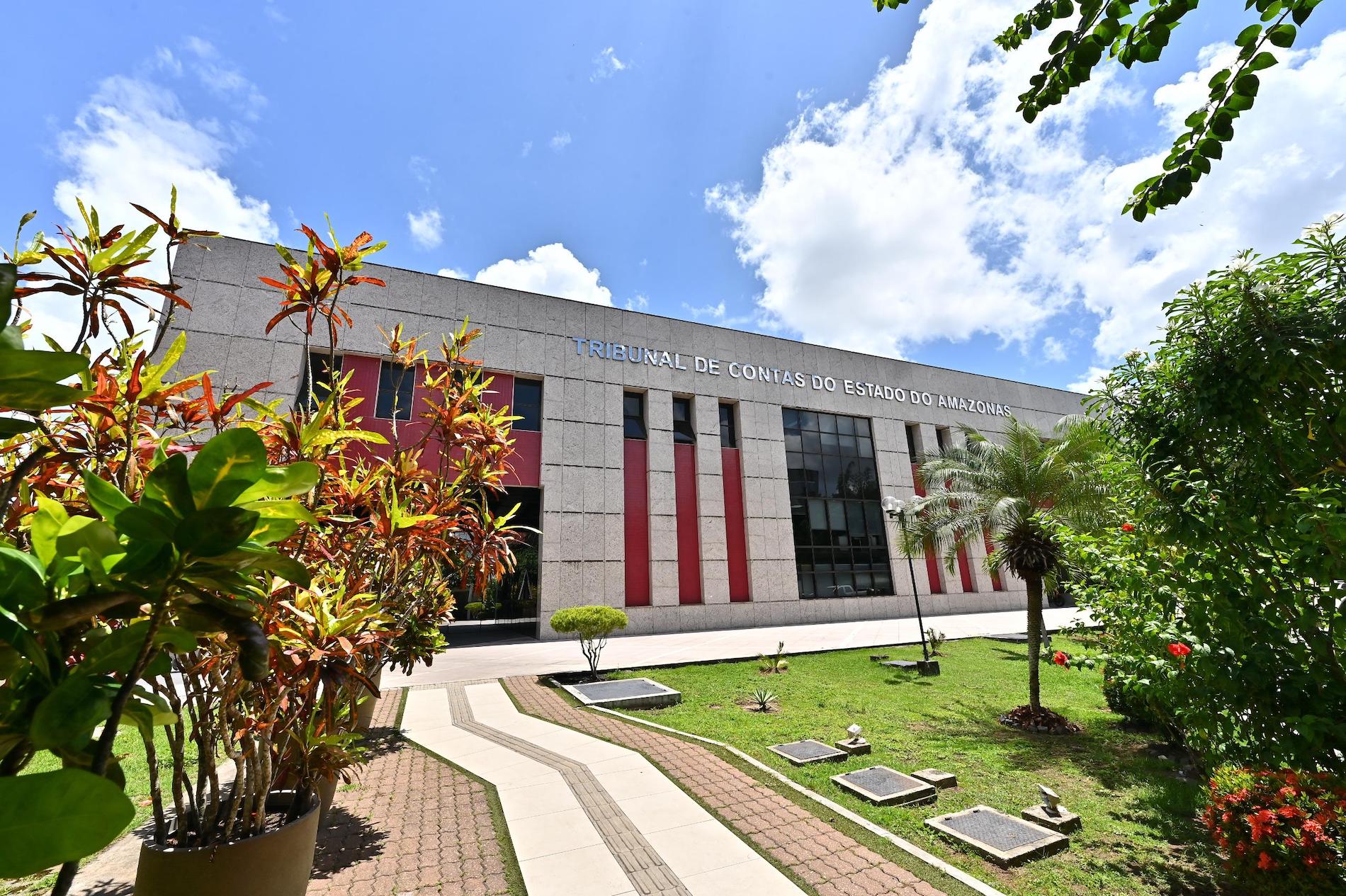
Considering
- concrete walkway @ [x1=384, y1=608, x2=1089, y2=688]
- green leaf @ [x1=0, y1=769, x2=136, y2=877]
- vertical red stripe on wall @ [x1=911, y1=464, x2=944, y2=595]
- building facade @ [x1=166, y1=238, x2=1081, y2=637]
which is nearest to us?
green leaf @ [x1=0, y1=769, x2=136, y2=877]

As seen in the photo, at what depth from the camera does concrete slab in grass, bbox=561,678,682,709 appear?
9.73 metres

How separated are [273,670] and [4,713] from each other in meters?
2.14

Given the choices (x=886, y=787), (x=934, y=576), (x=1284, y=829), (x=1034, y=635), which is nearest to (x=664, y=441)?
(x=1034, y=635)

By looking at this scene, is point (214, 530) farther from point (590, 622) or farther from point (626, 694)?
point (590, 622)

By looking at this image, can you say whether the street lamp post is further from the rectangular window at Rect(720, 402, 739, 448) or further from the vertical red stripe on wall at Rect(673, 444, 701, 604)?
the rectangular window at Rect(720, 402, 739, 448)

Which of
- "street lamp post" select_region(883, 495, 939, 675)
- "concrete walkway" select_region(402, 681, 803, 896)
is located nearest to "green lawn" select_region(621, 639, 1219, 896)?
"street lamp post" select_region(883, 495, 939, 675)

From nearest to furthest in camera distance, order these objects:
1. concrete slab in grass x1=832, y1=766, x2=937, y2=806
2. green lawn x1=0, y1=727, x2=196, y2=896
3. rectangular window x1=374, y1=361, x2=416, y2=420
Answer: green lawn x1=0, y1=727, x2=196, y2=896
concrete slab in grass x1=832, y1=766, x2=937, y2=806
rectangular window x1=374, y1=361, x2=416, y2=420

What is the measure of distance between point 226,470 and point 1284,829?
233 inches

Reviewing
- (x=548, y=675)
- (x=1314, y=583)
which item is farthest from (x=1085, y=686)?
(x=548, y=675)

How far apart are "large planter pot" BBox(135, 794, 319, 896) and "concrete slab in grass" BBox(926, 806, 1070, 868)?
499 centimetres

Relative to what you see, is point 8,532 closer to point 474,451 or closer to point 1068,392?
point 474,451

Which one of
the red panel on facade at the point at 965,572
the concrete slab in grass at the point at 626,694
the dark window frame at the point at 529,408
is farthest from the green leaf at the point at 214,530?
the red panel on facade at the point at 965,572

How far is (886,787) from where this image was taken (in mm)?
5898

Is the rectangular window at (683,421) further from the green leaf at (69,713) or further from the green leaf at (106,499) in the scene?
the green leaf at (69,713)
